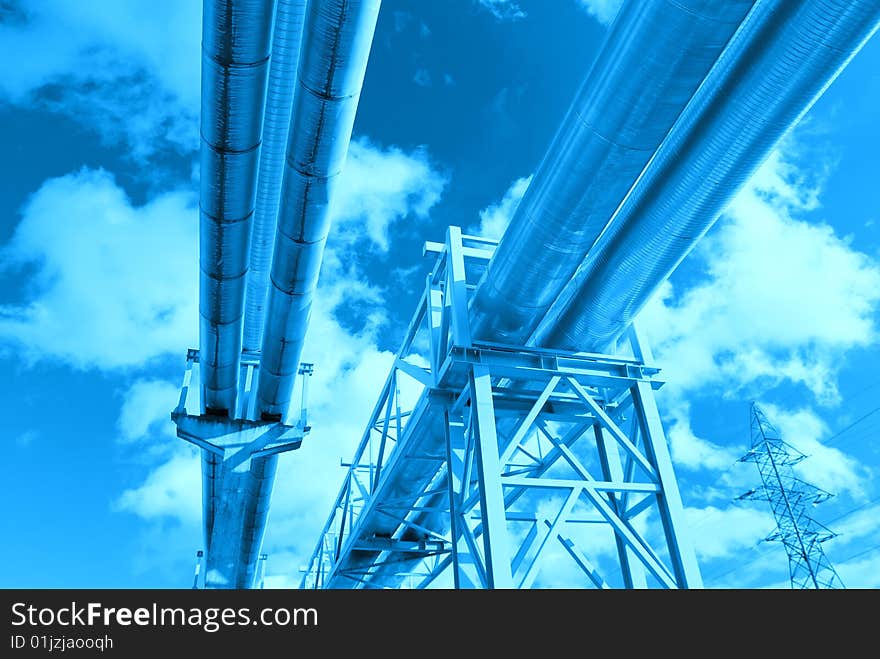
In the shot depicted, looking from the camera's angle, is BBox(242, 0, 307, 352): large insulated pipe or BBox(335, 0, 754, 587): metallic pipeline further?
BBox(242, 0, 307, 352): large insulated pipe

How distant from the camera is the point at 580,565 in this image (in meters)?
8.77

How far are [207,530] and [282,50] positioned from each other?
588 inches

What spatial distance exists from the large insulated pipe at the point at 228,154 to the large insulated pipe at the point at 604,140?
3.30m

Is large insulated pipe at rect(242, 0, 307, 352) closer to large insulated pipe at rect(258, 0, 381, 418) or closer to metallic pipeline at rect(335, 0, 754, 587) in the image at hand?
large insulated pipe at rect(258, 0, 381, 418)

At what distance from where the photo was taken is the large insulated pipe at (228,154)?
5.80m

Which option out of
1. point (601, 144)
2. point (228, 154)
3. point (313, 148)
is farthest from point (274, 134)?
point (601, 144)

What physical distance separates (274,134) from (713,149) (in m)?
4.95

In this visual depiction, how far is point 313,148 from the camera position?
7.00 meters

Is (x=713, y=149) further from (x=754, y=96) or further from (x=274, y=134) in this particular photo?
(x=274, y=134)

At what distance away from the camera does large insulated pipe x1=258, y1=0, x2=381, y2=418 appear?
5.83 metres

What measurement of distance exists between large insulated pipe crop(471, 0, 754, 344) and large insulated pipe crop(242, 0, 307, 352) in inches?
119

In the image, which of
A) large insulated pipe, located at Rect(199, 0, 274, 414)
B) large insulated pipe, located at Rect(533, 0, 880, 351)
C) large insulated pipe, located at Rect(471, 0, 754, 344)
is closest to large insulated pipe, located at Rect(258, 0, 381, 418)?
A: large insulated pipe, located at Rect(199, 0, 274, 414)

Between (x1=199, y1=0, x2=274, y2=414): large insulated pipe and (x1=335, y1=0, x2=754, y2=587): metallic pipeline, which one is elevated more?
(x1=199, y1=0, x2=274, y2=414): large insulated pipe
